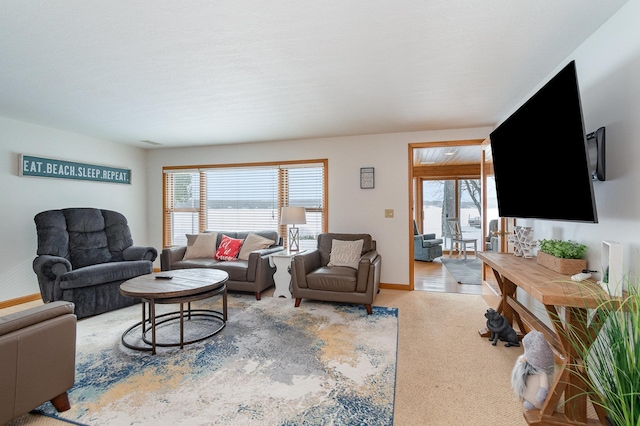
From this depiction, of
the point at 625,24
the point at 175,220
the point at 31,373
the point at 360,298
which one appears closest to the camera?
the point at 31,373

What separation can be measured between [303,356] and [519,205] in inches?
87.5

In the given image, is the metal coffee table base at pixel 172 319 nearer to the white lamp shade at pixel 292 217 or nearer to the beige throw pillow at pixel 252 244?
the beige throw pillow at pixel 252 244

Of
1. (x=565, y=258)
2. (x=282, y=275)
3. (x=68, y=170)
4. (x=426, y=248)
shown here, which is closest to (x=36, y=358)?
(x=282, y=275)

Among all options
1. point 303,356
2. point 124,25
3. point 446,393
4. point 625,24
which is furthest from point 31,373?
point 625,24

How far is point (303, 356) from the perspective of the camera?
2.46 metres

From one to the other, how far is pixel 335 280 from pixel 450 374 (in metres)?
1.60

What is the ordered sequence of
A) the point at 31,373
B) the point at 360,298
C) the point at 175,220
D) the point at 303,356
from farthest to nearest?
the point at 175,220 < the point at 360,298 < the point at 303,356 < the point at 31,373

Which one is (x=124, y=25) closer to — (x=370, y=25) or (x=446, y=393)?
(x=370, y=25)

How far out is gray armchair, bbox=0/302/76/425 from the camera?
4.88 feet

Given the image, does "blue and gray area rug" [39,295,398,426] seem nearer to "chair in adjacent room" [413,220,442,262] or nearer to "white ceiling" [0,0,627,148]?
"white ceiling" [0,0,627,148]

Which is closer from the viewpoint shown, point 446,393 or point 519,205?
point 446,393

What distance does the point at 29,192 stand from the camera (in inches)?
158

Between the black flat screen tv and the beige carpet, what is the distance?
3.92 feet

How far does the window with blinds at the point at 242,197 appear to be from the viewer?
5.02 metres
